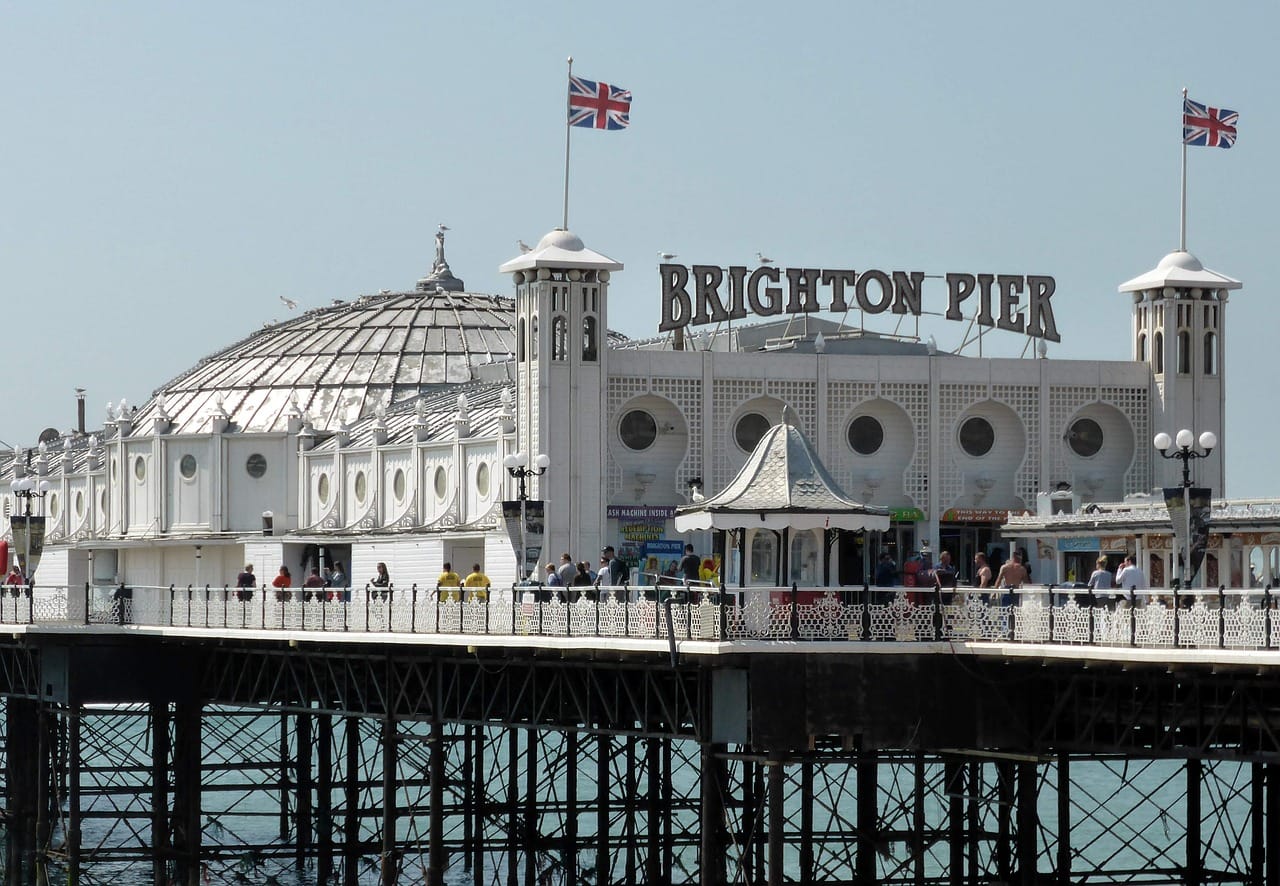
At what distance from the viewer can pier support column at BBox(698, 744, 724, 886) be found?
38.5 meters

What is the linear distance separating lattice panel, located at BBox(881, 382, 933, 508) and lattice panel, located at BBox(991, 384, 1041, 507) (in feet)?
7.05

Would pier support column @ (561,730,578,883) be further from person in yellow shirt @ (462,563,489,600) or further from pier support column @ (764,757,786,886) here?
pier support column @ (764,757,786,886)

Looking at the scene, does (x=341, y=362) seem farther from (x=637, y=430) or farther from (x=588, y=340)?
(x=588, y=340)

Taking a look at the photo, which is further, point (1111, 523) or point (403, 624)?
point (1111, 523)

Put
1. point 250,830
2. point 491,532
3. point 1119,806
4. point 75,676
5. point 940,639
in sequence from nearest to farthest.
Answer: point 940,639 < point 75,676 < point 491,532 < point 250,830 < point 1119,806

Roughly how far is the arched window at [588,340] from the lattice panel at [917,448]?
888 centimetres

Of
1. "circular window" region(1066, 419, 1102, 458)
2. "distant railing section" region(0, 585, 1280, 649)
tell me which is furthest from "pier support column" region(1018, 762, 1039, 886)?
"circular window" region(1066, 419, 1102, 458)

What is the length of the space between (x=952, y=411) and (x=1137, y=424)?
5.29 metres

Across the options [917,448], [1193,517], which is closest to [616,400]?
[917,448]

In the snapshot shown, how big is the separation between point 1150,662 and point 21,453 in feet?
314

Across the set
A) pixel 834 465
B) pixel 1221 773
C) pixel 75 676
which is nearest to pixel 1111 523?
pixel 834 465

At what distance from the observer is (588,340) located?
212 ft

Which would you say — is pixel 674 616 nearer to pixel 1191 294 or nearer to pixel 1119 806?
pixel 1191 294

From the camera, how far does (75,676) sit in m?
57.2
